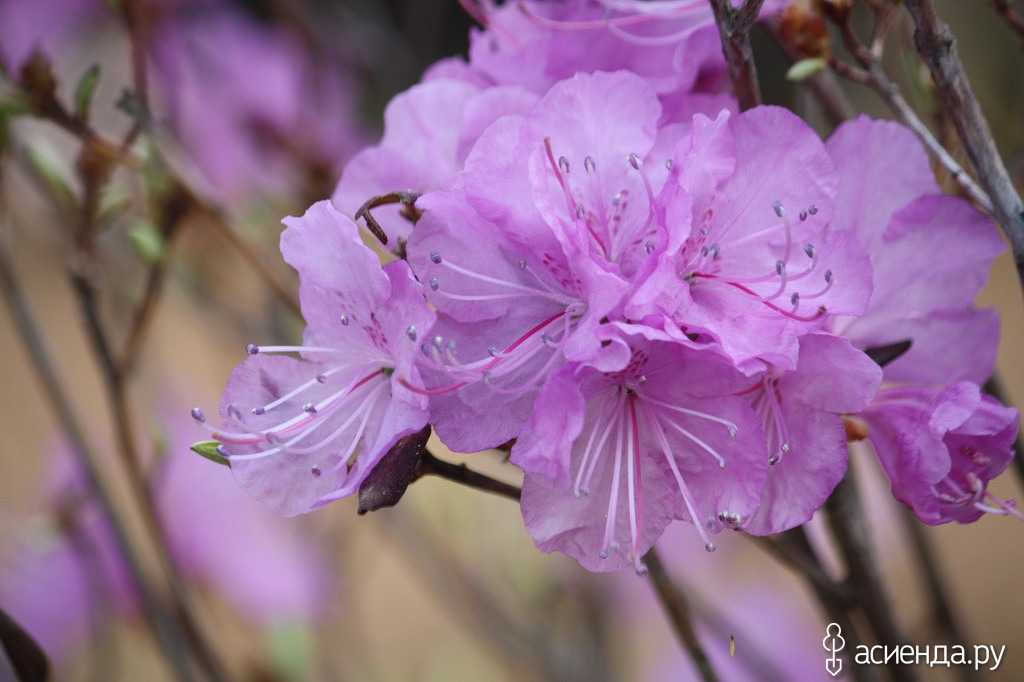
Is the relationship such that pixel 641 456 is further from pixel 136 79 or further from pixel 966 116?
pixel 136 79

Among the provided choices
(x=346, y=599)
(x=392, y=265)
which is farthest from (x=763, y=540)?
(x=346, y=599)

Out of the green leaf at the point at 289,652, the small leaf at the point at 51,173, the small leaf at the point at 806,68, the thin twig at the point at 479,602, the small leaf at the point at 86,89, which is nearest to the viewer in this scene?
the small leaf at the point at 806,68

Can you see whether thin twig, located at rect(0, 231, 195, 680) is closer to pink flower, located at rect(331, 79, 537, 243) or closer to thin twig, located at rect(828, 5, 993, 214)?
pink flower, located at rect(331, 79, 537, 243)

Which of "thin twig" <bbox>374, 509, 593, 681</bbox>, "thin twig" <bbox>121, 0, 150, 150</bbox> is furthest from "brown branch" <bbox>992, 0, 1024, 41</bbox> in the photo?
"thin twig" <bbox>374, 509, 593, 681</bbox>

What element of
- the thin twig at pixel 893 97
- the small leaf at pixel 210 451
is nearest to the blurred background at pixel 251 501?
the thin twig at pixel 893 97

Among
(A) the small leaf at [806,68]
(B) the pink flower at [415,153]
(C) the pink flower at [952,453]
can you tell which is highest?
(B) the pink flower at [415,153]

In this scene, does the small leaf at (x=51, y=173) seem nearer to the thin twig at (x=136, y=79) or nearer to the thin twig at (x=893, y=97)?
the thin twig at (x=136, y=79)
